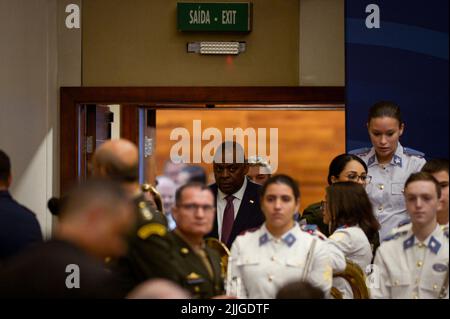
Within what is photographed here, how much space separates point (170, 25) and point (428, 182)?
3.59m

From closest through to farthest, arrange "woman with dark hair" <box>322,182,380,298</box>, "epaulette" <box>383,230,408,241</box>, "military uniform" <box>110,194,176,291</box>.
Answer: "military uniform" <box>110,194,176,291</box>
"epaulette" <box>383,230,408,241</box>
"woman with dark hair" <box>322,182,380,298</box>

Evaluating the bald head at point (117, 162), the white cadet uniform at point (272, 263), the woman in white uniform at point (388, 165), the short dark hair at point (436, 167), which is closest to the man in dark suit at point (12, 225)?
the bald head at point (117, 162)

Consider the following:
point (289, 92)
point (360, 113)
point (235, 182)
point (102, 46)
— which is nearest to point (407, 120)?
point (360, 113)

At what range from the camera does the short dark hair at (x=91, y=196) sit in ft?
8.19

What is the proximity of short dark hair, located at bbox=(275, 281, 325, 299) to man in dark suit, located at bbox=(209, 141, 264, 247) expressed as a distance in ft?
4.30

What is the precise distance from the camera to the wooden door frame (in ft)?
21.8

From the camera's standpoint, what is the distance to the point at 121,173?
10.4ft

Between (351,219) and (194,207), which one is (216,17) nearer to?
(351,219)

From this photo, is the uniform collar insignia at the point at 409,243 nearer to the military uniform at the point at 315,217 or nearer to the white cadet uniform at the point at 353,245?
the white cadet uniform at the point at 353,245

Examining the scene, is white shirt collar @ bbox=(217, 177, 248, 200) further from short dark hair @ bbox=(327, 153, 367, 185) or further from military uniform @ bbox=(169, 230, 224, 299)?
military uniform @ bbox=(169, 230, 224, 299)

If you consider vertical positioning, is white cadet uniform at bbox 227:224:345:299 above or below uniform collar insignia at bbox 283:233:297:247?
below

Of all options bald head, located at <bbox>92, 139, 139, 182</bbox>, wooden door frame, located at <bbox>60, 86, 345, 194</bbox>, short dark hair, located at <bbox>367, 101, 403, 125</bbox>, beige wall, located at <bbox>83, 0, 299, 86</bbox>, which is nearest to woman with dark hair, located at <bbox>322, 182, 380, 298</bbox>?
short dark hair, located at <bbox>367, 101, 403, 125</bbox>

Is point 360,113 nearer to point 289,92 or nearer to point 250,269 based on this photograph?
point 289,92

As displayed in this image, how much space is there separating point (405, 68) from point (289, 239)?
83.4 inches
